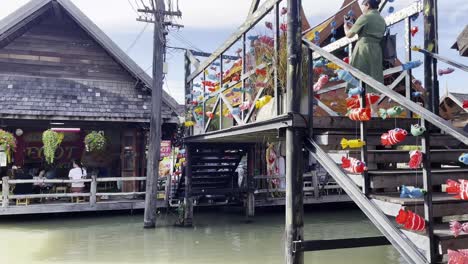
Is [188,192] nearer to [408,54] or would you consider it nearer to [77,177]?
[77,177]

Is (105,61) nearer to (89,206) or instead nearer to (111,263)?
(89,206)

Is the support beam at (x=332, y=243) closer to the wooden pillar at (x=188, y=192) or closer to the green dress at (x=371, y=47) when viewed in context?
the green dress at (x=371, y=47)

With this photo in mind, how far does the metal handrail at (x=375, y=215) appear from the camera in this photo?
2.94 m

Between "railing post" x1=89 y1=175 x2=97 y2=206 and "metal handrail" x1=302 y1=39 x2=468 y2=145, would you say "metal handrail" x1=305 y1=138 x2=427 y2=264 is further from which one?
"railing post" x1=89 y1=175 x2=97 y2=206

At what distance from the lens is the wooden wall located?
12633mm

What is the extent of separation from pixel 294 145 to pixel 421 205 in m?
1.71

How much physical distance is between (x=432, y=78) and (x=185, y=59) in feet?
23.9

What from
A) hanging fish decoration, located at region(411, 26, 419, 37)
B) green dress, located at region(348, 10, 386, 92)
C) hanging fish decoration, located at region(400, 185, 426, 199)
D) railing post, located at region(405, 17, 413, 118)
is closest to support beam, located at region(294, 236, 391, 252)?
railing post, located at region(405, 17, 413, 118)

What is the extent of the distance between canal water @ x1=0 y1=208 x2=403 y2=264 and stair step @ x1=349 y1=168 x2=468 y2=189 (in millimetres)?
4203

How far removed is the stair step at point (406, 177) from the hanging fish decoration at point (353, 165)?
118 mm

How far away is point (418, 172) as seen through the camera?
354 cm

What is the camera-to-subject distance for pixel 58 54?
13039 millimetres

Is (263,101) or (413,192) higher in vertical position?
(263,101)

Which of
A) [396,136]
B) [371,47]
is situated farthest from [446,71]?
[396,136]
